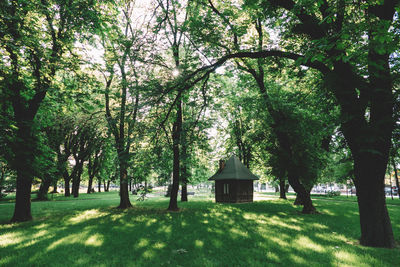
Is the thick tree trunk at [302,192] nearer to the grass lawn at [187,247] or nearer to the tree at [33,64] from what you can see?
the grass lawn at [187,247]

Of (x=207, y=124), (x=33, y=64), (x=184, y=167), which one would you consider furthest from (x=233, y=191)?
(x=33, y=64)

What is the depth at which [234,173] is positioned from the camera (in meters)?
25.7

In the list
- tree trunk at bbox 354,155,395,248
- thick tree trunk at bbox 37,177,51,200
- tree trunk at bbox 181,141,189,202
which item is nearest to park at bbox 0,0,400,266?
tree trunk at bbox 354,155,395,248

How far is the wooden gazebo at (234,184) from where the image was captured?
25.1 metres

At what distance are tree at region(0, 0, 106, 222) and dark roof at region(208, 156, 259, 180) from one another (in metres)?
18.9

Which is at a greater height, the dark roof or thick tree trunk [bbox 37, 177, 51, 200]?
the dark roof

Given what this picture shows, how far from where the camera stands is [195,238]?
24.8 feet

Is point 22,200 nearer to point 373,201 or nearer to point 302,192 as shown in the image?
point 373,201

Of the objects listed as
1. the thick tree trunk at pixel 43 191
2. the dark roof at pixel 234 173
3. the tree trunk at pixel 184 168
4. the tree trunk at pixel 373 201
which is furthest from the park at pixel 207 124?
the thick tree trunk at pixel 43 191

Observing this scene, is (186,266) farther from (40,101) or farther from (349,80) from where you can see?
(40,101)

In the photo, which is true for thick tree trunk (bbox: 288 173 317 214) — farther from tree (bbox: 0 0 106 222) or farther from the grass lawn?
tree (bbox: 0 0 106 222)

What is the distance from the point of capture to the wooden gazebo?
25.1 meters

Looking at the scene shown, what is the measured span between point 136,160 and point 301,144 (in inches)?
452

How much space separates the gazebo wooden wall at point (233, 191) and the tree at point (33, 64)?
1901 cm
